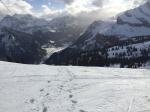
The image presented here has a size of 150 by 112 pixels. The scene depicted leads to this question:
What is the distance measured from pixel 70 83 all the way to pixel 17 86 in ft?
13.3

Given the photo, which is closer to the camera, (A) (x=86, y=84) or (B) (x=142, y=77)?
(A) (x=86, y=84)

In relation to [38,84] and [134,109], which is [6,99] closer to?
[38,84]

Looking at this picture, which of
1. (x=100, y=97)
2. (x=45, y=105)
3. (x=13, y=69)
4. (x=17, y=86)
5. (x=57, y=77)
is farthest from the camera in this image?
(x=13, y=69)

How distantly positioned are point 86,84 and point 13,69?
1064 centimetres

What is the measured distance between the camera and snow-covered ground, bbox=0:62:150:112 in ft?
60.2

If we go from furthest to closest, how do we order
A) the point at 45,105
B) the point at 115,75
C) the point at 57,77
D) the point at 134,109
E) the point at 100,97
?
the point at 115,75 → the point at 57,77 → the point at 100,97 → the point at 45,105 → the point at 134,109

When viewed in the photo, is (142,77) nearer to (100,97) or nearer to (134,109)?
(100,97)

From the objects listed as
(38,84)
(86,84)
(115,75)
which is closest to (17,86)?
(38,84)

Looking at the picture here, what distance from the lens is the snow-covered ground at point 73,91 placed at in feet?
60.2

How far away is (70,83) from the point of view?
24234 mm

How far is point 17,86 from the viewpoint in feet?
78.5

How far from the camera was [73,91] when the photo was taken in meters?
21.9

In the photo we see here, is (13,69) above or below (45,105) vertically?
above

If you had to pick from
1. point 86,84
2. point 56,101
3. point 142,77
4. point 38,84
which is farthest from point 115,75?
point 56,101
